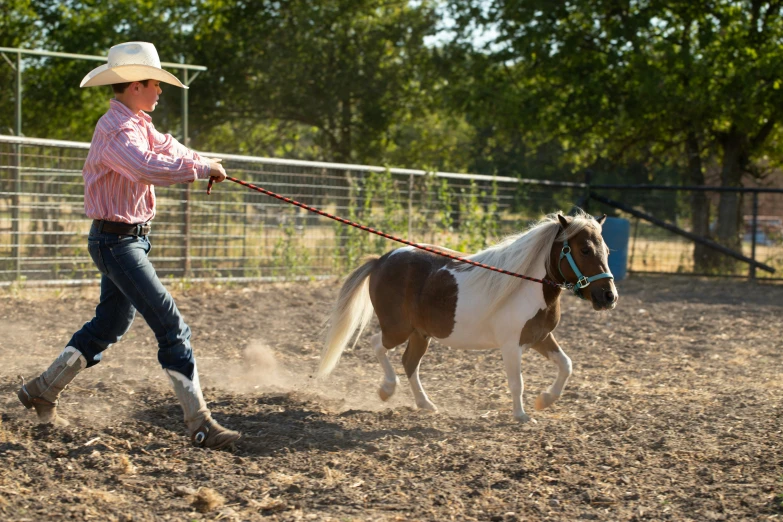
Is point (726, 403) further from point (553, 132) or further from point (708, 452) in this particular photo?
point (553, 132)

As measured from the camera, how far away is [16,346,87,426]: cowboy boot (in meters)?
4.37

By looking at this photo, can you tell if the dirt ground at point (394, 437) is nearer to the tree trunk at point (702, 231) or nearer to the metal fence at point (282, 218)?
the metal fence at point (282, 218)

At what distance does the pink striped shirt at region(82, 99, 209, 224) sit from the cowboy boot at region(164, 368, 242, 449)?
2.77 ft

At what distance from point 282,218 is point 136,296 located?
25.7 feet

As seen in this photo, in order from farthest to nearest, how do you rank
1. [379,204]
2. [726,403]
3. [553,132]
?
[553,132]
[379,204]
[726,403]

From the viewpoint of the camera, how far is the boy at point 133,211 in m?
3.96

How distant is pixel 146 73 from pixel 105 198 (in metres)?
0.66

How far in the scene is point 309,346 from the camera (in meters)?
7.78

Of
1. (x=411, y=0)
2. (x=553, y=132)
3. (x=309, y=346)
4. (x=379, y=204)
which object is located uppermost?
(x=411, y=0)

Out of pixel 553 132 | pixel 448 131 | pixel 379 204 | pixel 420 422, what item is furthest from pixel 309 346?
pixel 448 131

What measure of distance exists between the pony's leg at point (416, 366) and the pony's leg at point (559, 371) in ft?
2.34

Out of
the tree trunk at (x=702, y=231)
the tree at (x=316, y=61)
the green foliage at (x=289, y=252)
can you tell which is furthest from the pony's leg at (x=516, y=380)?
the tree at (x=316, y=61)

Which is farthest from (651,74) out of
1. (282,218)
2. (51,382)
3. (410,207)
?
(51,382)

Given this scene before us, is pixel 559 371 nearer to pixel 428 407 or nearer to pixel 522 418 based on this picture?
pixel 522 418
